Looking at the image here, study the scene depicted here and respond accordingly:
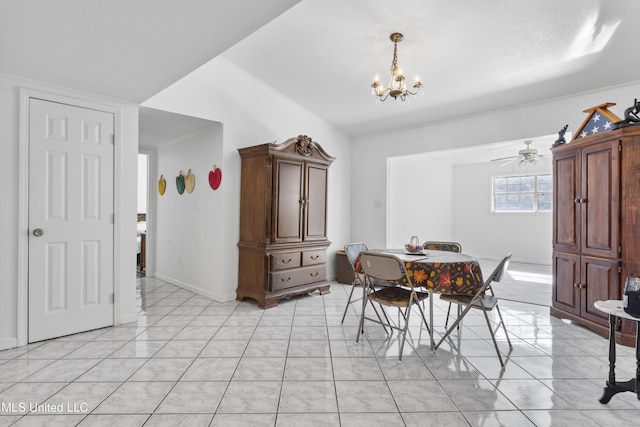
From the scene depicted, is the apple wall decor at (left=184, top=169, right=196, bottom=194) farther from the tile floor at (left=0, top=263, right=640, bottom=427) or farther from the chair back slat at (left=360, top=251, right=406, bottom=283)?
the chair back slat at (left=360, top=251, right=406, bottom=283)

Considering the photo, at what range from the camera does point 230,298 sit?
13.5 feet

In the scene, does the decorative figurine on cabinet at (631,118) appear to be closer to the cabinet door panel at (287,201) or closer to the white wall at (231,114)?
A: the cabinet door panel at (287,201)

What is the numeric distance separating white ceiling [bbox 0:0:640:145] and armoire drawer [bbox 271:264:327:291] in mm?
2441

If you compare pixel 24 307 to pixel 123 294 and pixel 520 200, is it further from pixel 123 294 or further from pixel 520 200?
pixel 520 200

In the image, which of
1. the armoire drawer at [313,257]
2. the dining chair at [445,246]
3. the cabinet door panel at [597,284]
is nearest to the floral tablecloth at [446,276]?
the dining chair at [445,246]

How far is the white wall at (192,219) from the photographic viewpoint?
413 centimetres

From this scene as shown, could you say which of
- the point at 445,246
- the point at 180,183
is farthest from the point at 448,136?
the point at 180,183

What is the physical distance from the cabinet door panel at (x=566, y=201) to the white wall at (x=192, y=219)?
4.02m

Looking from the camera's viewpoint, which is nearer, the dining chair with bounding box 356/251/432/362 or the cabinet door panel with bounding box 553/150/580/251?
the dining chair with bounding box 356/251/432/362

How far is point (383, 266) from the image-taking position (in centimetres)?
257

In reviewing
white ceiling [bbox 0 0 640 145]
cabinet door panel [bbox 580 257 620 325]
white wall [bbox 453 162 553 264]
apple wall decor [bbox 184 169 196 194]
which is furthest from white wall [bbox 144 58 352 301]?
white wall [bbox 453 162 553 264]

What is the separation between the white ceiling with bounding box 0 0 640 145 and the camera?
5.90 ft

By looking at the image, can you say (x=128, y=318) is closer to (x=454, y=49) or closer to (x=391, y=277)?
(x=391, y=277)

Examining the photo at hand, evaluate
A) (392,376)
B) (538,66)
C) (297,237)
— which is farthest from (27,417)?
(538,66)
